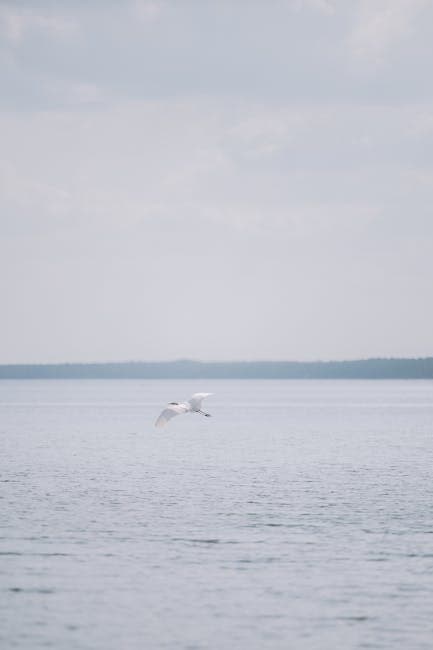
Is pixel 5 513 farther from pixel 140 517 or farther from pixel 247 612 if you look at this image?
pixel 247 612

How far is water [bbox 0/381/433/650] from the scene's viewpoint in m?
26.5

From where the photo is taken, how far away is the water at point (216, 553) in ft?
86.8

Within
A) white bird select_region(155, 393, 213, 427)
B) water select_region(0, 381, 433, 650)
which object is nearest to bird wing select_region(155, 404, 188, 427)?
white bird select_region(155, 393, 213, 427)

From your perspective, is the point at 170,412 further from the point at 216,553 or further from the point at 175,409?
the point at 216,553

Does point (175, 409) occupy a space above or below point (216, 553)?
above

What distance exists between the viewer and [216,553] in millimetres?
36219

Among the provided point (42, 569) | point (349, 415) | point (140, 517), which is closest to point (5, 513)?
point (140, 517)

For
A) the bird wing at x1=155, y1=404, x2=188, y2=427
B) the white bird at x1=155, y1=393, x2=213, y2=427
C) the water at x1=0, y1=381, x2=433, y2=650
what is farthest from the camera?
the bird wing at x1=155, y1=404, x2=188, y2=427

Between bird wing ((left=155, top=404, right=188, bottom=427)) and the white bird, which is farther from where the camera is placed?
bird wing ((left=155, top=404, right=188, bottom=427))

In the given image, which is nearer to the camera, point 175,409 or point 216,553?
point 216,553

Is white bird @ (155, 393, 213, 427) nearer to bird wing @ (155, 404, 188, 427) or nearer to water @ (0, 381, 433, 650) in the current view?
bird wing @ (155, 404, 188, 427)

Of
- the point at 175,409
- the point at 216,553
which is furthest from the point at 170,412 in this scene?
the point at 216,553

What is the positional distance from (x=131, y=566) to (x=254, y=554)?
173 inches

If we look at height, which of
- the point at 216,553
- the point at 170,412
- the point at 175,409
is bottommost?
the point at 216,553
